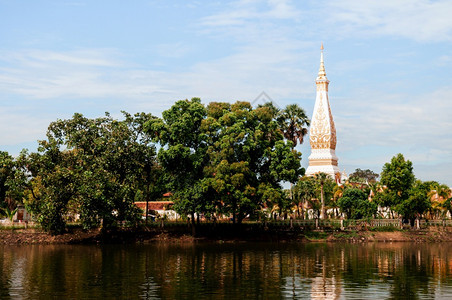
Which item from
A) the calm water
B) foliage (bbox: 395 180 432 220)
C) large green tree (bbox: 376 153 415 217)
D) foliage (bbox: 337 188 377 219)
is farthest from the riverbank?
the calm water

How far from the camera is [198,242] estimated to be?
58938 millimetres

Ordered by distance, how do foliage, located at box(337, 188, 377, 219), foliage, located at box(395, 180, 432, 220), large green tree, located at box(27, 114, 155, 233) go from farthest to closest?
foliage, located at box(337, 188, 377, 219) < foliage, located at box(395, 180, 432, 220) < large green tree, located at box(27, 114, 155, 233)

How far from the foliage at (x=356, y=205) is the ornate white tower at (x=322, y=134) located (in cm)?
2485

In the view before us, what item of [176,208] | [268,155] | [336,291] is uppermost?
[268,155]

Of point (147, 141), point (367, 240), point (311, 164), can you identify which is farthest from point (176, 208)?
point (311, 164)

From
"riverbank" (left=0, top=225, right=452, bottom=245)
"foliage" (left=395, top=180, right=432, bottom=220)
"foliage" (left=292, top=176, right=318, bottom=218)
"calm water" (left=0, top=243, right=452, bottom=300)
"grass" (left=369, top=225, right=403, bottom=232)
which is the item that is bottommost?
"calm water" (left=0, top=243, right=452, bottom=300)

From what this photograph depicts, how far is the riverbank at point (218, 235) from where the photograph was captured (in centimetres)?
5812

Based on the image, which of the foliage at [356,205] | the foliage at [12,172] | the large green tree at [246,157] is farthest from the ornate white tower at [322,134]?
the foliage at [12,172]

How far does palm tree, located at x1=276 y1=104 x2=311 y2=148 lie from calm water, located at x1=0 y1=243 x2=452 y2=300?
25.8 metres

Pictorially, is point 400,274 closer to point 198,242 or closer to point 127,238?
point 198,242

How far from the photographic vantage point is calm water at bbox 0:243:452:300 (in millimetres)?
24303

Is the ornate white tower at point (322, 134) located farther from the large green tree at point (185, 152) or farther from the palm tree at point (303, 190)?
the large green tree at point (185, 152)

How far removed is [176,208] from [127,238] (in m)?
5.97

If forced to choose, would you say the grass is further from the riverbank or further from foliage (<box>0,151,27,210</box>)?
foliage (<box>0,151,27,210</box>)
